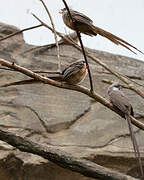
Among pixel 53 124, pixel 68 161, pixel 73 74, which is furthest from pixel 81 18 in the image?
pixel 53 124

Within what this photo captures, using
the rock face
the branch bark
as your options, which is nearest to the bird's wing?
the branch bark

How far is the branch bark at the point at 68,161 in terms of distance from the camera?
117cm

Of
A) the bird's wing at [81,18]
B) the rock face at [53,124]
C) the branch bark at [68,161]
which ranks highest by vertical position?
the bird's wing at [81,18]

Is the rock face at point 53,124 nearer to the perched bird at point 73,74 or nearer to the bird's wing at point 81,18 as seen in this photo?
the perched bird at point 73,74

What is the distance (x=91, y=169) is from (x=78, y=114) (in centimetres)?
177

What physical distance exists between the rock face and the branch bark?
1219mm

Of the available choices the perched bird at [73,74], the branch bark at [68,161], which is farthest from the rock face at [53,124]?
the branch bark at [68,161]

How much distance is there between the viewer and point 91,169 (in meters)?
1.19

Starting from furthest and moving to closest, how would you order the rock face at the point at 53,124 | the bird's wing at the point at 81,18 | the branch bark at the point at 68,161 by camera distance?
the rock face at the point at 53,124
the bird's wing at the point at 81,18
the branch bark at the point at 68,161

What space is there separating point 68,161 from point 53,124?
160cm

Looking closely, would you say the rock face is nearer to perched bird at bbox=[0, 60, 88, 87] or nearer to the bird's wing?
perched bird at bbox=[0, 60, 88, 87]

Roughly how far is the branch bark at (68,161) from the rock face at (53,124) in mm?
1219

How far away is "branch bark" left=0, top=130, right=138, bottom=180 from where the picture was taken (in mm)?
1167

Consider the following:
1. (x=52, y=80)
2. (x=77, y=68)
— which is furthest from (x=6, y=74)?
(x=52, y=80)
